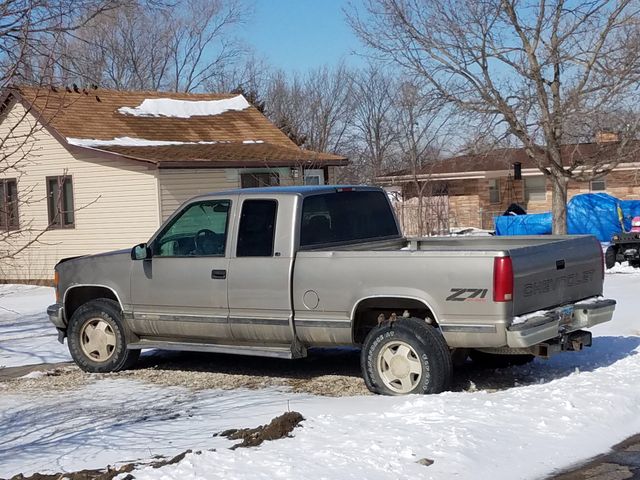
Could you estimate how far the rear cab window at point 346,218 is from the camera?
895 cm

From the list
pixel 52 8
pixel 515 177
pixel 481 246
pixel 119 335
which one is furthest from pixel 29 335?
pixel 515 177

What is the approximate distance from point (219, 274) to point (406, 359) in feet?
6.98

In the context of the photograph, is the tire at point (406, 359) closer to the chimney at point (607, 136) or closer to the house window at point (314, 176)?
the chimney at point (607, 136)

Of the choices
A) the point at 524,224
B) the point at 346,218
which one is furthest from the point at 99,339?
the point at 524,224

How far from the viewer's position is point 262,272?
8734mm

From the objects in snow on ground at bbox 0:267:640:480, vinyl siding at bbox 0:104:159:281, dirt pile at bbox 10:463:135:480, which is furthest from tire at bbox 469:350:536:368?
vinyl siding at bbox 0:104:159:281

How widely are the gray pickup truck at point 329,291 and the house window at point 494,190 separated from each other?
106ft

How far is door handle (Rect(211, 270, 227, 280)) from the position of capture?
8992 mm

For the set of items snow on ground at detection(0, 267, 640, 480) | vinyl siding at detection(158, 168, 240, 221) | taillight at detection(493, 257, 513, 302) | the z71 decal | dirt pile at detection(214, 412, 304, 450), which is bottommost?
snow on ground at detection(0, 267, 640, 480)

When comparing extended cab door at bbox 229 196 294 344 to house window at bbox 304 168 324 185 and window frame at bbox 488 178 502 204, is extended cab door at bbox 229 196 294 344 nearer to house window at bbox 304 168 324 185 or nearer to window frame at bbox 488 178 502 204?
house window at bbox 304 168 324 185

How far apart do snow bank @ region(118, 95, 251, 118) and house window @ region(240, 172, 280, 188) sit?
12.0ft

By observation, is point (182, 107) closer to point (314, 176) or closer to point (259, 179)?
point (259, 179)

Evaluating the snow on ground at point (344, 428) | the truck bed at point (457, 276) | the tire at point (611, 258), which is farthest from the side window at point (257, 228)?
the tire at point (611, 258)

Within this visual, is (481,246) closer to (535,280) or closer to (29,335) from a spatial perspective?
(535,280)
